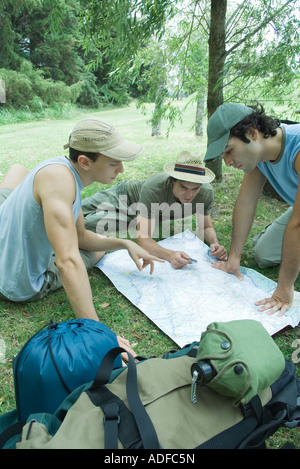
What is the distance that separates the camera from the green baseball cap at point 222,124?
2.12 m

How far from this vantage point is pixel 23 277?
226cm

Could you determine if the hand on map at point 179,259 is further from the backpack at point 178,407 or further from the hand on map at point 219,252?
the backpack at point 178,407

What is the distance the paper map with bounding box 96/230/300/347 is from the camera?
224cm

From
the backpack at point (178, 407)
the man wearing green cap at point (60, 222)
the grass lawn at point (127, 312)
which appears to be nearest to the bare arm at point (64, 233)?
the man wearing green cap at point (60, 222)

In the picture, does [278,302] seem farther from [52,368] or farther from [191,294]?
[52,368]

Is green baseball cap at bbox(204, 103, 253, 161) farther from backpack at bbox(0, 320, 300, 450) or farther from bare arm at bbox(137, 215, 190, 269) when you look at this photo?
backpack at bbox(0, 320, 300, 450)

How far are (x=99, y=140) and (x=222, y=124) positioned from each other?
803 millimetres

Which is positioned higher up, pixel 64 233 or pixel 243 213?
pixel 64 233

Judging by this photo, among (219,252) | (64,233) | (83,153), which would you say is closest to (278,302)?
(219,252)

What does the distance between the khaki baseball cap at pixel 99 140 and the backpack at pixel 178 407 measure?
1.19 m

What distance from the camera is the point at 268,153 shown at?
2.31 metres

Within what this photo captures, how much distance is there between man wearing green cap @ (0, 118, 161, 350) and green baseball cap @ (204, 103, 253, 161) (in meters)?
0.49
